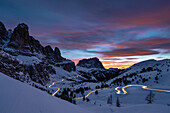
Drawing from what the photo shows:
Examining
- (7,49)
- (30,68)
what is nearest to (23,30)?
(7,49)

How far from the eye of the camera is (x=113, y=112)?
12680 mm

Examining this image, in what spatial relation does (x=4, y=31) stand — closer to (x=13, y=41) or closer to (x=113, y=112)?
(x=13, y=41)

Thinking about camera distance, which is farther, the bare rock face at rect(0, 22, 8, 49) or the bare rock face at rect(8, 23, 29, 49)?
the bare rock face at rect(0, 22, 8, 49)

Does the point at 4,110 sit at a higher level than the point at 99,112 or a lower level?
higher

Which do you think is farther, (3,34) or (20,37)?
(3,34)

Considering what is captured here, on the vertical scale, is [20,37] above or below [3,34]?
below

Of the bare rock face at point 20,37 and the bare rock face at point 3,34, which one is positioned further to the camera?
the bare rock face at point 3,34

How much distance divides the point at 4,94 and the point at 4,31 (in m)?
215

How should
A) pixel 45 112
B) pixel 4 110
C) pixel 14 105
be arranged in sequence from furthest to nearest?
pixel 45 112, pixel 14 105, pixel 4 110

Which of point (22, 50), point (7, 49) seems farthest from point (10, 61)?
point (22, 50)

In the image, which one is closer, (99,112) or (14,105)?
(14,105)

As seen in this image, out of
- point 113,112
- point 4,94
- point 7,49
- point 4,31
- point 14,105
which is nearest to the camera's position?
point 14,105

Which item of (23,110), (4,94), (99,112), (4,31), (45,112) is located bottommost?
(99,112)

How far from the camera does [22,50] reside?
155 meters
